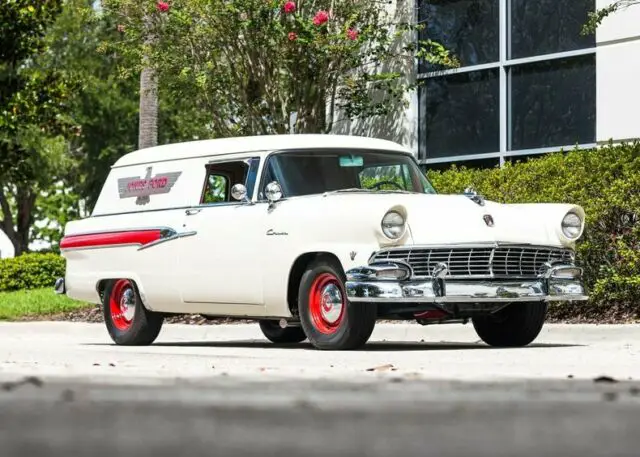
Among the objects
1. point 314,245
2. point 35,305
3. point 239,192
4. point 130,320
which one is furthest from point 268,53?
point 314,245

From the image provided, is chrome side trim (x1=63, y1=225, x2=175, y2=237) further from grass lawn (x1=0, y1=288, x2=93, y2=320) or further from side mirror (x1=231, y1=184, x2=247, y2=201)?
grass lawn (x1=0, y1=288, x2=93, y2=320)

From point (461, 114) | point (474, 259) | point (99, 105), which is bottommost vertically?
point (474, 259)

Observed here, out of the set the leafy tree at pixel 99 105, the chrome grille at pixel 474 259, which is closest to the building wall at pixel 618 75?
the chrome grille at pixel 474 259

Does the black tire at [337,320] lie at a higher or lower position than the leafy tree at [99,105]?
lower

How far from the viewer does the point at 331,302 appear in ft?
39.7

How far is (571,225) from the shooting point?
12688 mm

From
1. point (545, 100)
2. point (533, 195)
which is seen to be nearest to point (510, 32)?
point (545, 100)

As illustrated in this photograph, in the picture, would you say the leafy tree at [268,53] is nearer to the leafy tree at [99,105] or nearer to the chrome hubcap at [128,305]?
the chrome hubcap at [128,305]

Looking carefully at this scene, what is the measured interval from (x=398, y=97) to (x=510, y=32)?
85.6 inches

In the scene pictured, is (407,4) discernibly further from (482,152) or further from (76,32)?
(76,32)

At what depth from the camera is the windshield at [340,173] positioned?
503 inches

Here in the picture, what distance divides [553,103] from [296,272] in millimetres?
8991

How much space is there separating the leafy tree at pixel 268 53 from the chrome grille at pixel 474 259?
8.23 metres

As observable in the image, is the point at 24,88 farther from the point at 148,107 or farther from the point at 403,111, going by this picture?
the point at 403,111
